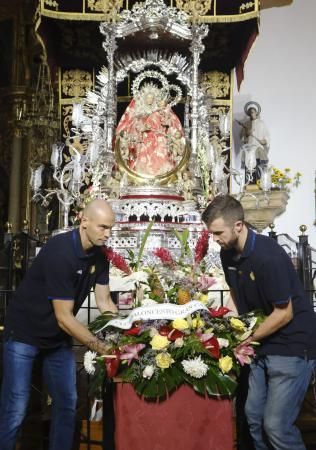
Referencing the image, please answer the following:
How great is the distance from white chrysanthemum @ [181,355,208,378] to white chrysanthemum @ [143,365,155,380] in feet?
0.50

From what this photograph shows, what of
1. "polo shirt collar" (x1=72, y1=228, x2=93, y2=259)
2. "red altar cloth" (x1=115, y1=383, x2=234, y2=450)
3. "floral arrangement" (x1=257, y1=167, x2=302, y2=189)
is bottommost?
"red altar cloth" (x1=115, y1=383, x2=234, y2=450)

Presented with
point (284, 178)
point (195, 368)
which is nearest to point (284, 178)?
point (284, 178)

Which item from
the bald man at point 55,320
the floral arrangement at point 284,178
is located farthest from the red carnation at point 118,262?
the floral arrangement at point 284,178

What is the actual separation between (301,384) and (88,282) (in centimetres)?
130

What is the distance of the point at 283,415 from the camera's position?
2.95 metres

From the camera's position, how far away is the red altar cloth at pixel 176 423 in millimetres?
2785

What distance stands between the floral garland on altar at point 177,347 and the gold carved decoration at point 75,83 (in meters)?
8.45

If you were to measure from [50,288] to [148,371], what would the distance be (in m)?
0.74

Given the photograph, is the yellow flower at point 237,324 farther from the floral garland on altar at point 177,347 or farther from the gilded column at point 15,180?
the gilded column at point 15,180

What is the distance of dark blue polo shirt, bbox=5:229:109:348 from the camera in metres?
3.14

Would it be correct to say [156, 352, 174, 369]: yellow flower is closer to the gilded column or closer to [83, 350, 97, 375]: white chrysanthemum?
[83, 350, 97, 375]: white chrysanthemum

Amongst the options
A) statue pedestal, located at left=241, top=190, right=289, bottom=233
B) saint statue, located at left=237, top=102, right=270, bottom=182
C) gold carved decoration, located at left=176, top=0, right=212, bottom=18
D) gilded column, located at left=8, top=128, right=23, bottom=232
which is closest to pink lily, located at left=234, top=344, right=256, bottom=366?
gold carved decoration, located at left=176, top=0, right=212, bottom=18

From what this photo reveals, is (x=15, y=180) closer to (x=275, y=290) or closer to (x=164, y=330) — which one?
(x=164, y=330)

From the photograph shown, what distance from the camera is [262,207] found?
1135 centimetres
